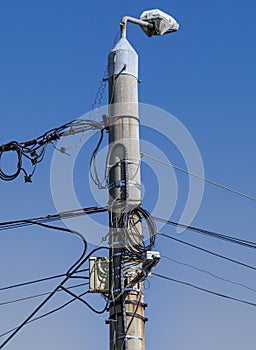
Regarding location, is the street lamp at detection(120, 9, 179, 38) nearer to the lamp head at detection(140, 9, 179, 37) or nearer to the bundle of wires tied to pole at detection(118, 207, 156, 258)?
the lamp head at detection(140, 9, 179, 37)

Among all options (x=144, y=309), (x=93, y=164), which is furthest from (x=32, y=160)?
(x=144, y=309)

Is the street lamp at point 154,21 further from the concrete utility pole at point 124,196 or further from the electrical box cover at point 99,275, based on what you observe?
the electrical box cover at point 99,275

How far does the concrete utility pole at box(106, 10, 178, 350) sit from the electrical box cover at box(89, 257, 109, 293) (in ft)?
0.39

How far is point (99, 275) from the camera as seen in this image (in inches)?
388

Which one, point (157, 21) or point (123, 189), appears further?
point (157, 21)

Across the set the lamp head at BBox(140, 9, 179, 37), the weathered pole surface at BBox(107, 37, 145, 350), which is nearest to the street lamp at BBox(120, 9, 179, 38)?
the lamp head at BBox(140, 9, 179, 37)

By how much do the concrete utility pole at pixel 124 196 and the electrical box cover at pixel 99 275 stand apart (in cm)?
12

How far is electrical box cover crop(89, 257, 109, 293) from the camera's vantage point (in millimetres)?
9797

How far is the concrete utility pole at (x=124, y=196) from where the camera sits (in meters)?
9.38

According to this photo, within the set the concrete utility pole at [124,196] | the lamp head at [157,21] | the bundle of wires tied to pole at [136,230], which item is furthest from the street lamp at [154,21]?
the bundle of wires tied to pole at [136,230]

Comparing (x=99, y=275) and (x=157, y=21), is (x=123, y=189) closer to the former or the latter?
(x=99, y=275)

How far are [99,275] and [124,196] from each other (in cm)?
95

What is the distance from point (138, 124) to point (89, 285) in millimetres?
2014

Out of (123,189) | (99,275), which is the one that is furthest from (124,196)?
(99,275)
